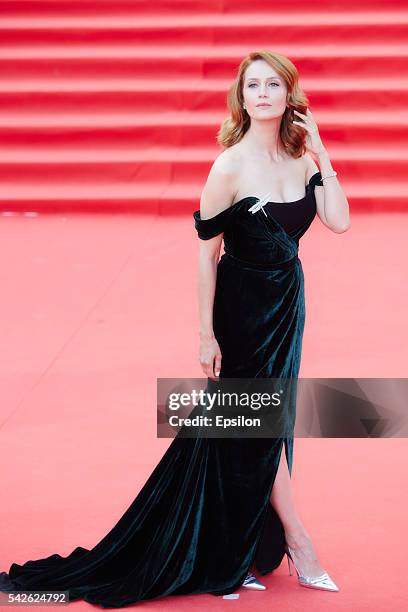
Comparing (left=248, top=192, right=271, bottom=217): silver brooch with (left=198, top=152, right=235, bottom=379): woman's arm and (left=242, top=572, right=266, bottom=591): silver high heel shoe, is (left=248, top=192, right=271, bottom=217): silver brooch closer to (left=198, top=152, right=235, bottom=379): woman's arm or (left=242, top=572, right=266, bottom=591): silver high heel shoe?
(left=198, top=152, right=235, bottom=379): woman's arm

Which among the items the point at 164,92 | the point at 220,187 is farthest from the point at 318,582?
the point at 164,92

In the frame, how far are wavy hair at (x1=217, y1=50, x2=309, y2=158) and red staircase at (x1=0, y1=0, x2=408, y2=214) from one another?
4.50 metres

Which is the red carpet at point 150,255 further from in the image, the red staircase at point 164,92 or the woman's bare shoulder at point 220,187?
the woman's bare shoulder at point 220,187

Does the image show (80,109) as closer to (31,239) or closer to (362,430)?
(31,239)

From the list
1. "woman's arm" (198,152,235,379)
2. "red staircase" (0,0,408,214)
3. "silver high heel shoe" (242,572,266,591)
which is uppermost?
"red staircase" (0,0,408,214)

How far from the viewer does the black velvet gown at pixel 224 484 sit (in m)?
3.05

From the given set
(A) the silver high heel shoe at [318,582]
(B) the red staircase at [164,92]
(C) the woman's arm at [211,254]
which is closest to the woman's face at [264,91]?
Answer: (C) the woman's arm at [211,254]

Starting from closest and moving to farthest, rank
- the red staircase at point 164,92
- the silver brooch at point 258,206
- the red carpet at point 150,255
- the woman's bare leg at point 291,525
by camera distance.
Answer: the silver brooch at point 258,206 → the woman's bare leg at point 291,525 → the red carpet at point 150,255 → the red staircase at point 164,92

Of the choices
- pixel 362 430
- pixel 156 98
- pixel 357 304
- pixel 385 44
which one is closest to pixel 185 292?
pixel 357 304

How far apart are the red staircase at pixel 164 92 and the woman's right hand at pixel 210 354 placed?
15.1ft

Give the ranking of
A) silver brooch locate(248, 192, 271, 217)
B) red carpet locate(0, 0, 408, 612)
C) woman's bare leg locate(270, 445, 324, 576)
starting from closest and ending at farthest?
1. silver brooch locate(248, 192, 271, 217)
2. woman's bare leg locate(270, 445, 324, 576)
3. red carpet locate(0, 0, 408, 612)

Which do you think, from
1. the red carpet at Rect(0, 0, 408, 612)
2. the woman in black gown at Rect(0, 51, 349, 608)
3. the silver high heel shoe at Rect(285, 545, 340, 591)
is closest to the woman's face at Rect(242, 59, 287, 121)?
the woman in black gown at Rect(0, 51, 349, 608)

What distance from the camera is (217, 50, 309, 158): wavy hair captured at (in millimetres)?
3041

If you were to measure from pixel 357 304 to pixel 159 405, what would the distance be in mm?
1595
